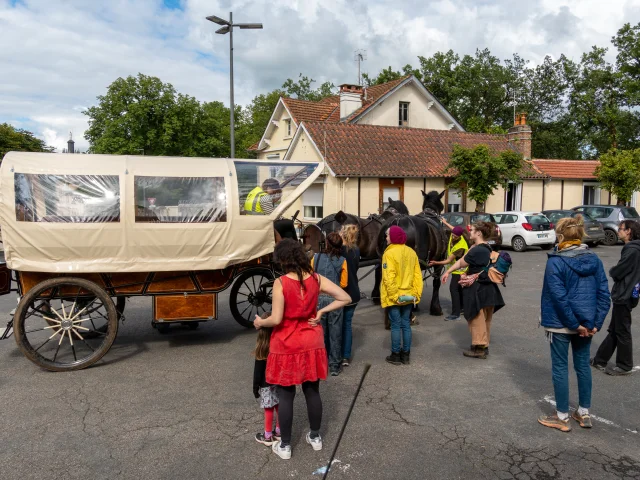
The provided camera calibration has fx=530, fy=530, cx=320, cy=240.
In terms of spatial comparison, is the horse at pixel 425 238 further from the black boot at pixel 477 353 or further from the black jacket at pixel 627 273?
the black jacket at pixel 627 273

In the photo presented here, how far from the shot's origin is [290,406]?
4.00 metres

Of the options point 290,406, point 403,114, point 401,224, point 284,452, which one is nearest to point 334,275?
point 290,406

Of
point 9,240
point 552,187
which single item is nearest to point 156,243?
point 9,240

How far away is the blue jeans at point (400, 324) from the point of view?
6.18 metres

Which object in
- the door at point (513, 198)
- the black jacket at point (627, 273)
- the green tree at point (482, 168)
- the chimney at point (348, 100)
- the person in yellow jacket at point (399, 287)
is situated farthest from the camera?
the chimney at point (348, 100)

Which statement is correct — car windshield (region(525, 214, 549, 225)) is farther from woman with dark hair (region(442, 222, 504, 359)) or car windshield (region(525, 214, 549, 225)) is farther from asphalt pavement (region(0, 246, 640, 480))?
woman with dark hair (region(442, 222, 504, 359))

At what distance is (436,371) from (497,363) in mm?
862

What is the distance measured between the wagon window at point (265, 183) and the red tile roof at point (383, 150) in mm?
15433

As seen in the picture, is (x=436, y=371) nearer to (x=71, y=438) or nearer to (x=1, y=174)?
(x=71, y=438)

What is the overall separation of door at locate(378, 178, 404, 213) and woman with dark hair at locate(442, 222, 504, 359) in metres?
17.2

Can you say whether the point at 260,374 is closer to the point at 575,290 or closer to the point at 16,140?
the point at 575,290

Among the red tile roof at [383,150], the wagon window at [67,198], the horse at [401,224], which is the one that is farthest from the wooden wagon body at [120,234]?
the red tile roof at [383,150]

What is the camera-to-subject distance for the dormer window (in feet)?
98.5

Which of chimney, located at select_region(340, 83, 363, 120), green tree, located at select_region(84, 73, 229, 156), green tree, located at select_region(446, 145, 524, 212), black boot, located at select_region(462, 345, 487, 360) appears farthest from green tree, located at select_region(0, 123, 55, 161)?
black boot, located at select_region(462, 345, 487, 360)
